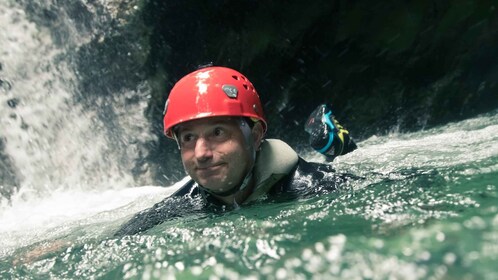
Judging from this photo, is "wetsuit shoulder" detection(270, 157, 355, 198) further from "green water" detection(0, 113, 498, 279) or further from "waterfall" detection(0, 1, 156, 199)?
"waterfall" detection(0, 1, 156, 199)

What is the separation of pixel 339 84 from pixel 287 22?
1466 millimetres

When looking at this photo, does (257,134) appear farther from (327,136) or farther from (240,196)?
(327,136)

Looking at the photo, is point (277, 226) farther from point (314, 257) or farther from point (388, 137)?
point (388, 137)

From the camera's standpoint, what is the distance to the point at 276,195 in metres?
3.67

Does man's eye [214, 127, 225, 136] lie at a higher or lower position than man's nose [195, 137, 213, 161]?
higher

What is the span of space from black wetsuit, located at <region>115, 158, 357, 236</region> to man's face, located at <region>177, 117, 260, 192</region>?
0.97ft

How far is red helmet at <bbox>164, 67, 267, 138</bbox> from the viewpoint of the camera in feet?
11.3

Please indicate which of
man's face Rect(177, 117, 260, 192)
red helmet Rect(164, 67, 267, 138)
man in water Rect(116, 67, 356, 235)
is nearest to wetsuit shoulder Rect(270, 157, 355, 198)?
man in water Rect(116, 67, 356, 235)

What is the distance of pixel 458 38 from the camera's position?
8.73 meters

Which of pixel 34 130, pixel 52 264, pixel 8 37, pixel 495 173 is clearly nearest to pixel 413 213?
pixel 495 173

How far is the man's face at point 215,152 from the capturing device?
11.1 ft

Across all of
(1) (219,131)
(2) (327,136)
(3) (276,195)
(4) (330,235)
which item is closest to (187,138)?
(1) (219,131)

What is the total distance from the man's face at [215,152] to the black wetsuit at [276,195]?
296 millimetres

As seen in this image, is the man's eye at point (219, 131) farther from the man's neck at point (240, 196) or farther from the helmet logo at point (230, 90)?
the man's neck at point (240, 196)
